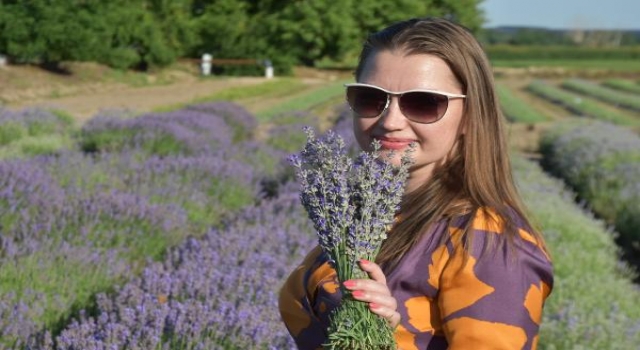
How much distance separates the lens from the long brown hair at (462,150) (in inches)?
70.2

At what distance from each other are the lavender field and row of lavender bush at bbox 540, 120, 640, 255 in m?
0.75

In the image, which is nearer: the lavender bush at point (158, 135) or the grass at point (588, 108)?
the lavender bush at point (158, 135)

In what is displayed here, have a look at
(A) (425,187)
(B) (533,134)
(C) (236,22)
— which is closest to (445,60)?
(A) (425,187)

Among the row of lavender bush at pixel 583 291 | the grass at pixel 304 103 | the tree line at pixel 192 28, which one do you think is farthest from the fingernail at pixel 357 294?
the tree line at pixel 192 28

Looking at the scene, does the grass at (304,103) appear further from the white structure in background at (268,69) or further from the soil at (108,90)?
the white structure in background at (268,69)

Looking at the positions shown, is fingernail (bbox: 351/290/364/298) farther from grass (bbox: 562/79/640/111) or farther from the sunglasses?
grass (bbox: 562/79/640/111)

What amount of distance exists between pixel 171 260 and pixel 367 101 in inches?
109

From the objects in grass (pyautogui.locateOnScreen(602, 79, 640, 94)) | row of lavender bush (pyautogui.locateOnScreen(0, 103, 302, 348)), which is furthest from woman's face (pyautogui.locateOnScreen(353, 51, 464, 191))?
grass (pyautogui.locateOnScreen(602, 79, 640, 94))

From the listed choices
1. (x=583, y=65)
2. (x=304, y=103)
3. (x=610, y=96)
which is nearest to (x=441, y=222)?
(x=304, y=103)

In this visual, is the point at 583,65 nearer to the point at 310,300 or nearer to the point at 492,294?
the point at 310,300

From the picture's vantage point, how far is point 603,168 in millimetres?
10594

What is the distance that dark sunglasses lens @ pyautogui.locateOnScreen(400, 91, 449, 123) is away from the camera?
5.99ft

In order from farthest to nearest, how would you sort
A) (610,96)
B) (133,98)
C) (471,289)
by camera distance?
(610,96) → (133,98) → (471,289)

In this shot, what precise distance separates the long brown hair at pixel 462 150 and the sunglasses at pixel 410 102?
6 centimetres
